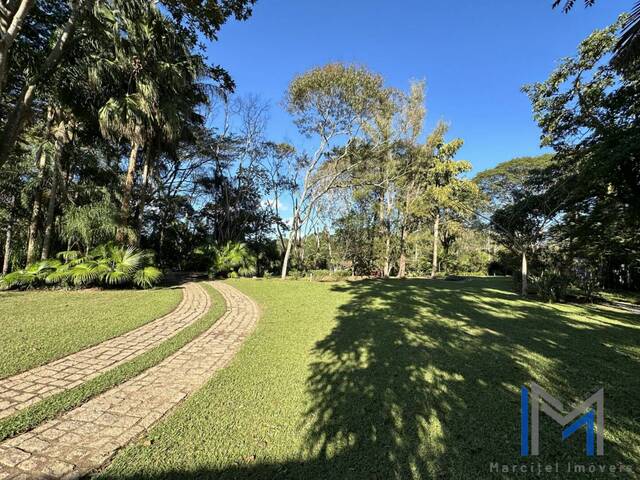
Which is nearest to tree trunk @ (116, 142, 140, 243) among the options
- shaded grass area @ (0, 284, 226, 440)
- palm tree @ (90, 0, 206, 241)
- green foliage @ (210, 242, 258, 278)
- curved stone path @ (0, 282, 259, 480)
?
palm tree @ (90, 0, 206, 241)

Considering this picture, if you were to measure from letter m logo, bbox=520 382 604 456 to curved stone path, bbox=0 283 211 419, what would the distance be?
4.13 m

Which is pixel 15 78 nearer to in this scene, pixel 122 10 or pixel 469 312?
pixel 122 10

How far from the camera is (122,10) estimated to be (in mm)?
5945

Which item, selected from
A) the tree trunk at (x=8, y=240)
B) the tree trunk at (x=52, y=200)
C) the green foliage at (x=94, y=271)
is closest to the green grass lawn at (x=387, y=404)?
the green foliage at (x=94, y=271)

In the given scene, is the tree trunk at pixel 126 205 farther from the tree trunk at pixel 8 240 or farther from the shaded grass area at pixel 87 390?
the shaded grass area at pixel 87 390

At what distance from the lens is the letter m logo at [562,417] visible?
2.14 m

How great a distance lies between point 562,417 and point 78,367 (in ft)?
16.4

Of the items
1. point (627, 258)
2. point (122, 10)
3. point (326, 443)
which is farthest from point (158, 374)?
point (627, 258)

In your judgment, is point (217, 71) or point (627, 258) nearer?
point (217, 71)

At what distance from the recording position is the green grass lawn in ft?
6.31

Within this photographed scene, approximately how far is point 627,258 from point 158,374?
1957 cm

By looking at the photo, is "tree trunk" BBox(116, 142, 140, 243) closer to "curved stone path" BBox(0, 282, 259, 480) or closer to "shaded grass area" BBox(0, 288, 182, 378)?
"shaded grass area" BBox(0, 288, 182, 378)

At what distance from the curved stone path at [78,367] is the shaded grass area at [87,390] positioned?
11 centimetres

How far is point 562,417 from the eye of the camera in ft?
8.16
